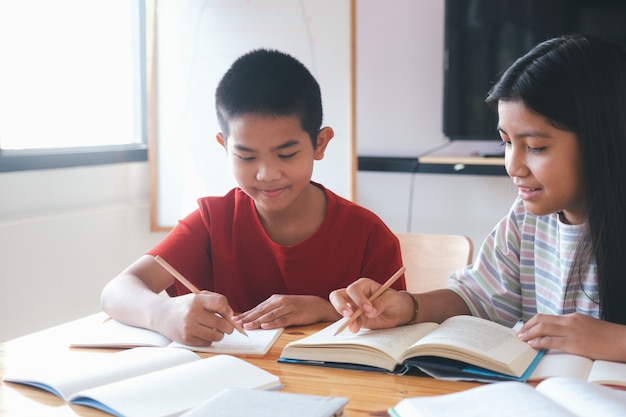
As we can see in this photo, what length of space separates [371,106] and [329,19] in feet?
2.77

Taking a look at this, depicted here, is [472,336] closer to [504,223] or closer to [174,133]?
[504,223]

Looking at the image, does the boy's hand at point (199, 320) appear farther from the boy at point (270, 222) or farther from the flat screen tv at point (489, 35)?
the flat screen tv at point (489, 35)

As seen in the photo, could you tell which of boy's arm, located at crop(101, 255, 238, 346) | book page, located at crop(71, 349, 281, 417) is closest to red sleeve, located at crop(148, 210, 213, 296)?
boy's arm, located at crop(101, 255, 238, 346)

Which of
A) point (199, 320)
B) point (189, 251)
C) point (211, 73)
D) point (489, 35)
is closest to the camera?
point (199, 320)

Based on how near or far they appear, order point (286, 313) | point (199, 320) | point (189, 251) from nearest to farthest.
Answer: point (199, 320) → point (286, 313) → point (189, 251)

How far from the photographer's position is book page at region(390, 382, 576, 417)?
A: 0.77 meters

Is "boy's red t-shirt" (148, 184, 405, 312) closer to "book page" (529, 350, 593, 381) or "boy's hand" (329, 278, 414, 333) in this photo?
"boy's hand" (329, 278, 414, 333)

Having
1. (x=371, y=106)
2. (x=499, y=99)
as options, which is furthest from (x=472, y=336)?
(x=371, y=106)

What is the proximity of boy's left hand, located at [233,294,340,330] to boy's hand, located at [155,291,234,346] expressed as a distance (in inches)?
4.3

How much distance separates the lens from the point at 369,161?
3.41 metres

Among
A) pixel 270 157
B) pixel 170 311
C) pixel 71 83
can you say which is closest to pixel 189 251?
pixel 270 157

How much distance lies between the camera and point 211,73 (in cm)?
283

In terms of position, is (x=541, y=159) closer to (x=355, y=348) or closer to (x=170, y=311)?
(x=355, y=348)

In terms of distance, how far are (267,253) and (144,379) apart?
2.21 ft
